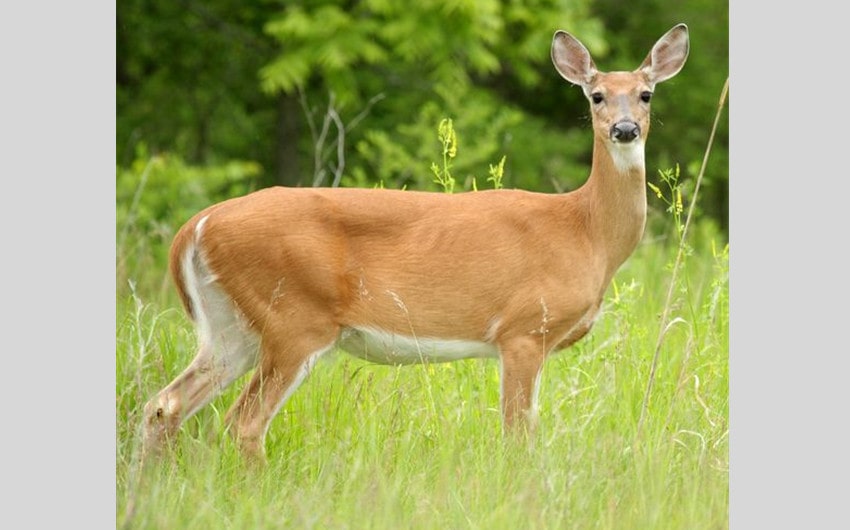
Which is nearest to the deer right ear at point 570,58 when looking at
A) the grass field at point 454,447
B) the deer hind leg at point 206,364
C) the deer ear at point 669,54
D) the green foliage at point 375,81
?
the deer ear at point 669,54

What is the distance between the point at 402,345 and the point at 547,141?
716 cm

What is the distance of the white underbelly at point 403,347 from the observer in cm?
632

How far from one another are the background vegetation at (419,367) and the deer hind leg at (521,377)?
122 millimetres

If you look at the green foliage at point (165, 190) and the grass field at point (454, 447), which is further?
the green foliage at point (165, 190)

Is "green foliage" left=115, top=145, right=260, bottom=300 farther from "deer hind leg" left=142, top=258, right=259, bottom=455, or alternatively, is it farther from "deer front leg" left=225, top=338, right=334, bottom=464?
"deer front leg" left=225, top=338, right=334, bottom=464

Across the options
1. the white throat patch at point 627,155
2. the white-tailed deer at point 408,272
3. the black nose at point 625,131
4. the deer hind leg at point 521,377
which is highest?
the black nose at point 625,131

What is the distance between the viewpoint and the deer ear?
656 centimetres

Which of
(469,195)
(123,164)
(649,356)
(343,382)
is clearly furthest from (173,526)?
(123,164)

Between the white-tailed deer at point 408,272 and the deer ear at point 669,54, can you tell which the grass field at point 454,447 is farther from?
the deer ear at point 669,54

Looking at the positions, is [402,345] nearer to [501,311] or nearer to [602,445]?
[501,311]

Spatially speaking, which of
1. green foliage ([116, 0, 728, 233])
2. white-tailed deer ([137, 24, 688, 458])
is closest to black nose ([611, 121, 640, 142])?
white-tailed deer ([137, 24, 688, 458])

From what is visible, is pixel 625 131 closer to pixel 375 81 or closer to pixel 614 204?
pixel 614 204

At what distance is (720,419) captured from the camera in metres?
6.38

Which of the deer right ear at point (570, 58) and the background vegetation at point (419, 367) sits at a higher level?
the deer right ear at point (570, 58)
